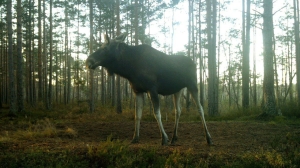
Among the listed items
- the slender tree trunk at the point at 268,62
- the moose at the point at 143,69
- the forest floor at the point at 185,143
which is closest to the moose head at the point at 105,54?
the moose at the point at 143,69

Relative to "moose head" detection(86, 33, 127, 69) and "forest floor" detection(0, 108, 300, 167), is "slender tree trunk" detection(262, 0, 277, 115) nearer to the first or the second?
"forest floor" detection(0, 108, 300, 167)

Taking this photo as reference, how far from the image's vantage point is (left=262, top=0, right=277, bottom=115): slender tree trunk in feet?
42.6

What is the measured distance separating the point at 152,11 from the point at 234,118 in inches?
496

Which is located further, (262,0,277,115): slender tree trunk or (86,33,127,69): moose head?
(262,0,277,115): slender tree trunk

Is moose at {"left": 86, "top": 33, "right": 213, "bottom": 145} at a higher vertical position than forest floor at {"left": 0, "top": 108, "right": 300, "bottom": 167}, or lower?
higher

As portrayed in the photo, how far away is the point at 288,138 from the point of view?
6.84 m

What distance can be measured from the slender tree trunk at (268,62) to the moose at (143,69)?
7.07m

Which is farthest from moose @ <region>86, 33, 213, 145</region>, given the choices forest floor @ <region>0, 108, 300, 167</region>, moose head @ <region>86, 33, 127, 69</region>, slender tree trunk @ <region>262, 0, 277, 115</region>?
slender tree trunk @ <region>262, 0, 277, 115</region>

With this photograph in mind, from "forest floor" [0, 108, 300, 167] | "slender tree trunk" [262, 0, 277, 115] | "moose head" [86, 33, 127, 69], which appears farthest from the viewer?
"slender tree trunk" [262, 0, 277, 115]

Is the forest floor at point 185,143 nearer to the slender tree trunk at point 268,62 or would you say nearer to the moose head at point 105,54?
the moose head at point 105,54

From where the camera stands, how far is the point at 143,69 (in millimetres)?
6742

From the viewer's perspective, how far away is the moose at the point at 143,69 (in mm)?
6625

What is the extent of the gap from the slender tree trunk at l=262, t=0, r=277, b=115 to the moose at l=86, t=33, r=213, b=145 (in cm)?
707

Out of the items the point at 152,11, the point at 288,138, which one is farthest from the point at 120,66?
the point at 152,11
